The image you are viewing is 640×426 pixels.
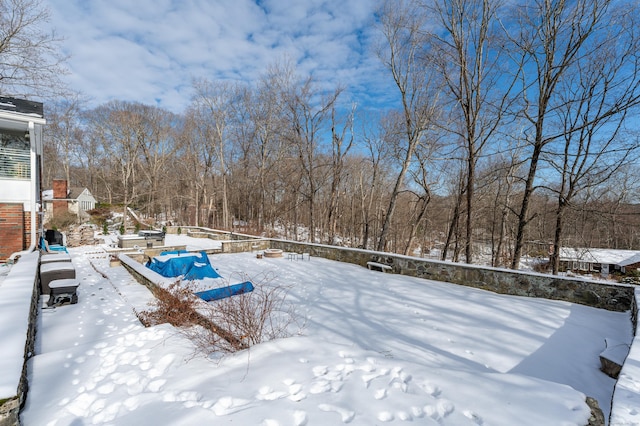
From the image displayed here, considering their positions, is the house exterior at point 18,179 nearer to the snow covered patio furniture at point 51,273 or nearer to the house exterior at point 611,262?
the snow covered patio furniture at point 51,273

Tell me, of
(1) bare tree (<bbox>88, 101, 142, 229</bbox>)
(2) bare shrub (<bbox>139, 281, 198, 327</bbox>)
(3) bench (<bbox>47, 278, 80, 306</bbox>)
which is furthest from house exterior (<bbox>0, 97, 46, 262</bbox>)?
(1) bare tree (<bbox>88, 101, 142, 229</bbox>)

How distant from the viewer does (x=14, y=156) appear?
7.38 meters

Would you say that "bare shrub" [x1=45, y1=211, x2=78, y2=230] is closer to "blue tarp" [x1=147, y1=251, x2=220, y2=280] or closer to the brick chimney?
the brick chimney

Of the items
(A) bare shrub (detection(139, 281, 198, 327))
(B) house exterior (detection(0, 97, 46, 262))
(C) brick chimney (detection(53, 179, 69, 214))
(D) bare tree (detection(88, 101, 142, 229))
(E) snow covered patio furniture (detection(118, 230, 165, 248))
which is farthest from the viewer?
(D) bare tree (detection(88, 101, 142, 229))

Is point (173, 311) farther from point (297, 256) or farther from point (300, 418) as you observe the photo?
point (297, 256)

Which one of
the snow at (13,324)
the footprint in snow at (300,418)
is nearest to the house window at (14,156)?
the snow at (13,324)

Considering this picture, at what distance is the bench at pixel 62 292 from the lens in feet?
16.0

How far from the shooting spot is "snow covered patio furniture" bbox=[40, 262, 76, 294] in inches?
213

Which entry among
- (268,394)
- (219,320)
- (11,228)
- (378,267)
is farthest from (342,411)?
(11,228)

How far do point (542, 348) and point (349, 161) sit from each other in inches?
874

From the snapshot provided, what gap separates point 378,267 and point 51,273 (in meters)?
7.92

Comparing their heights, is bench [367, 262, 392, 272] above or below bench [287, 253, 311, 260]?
above

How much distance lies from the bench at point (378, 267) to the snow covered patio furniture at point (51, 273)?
7461mm

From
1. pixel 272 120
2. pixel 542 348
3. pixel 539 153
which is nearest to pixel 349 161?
pixel 272 120
